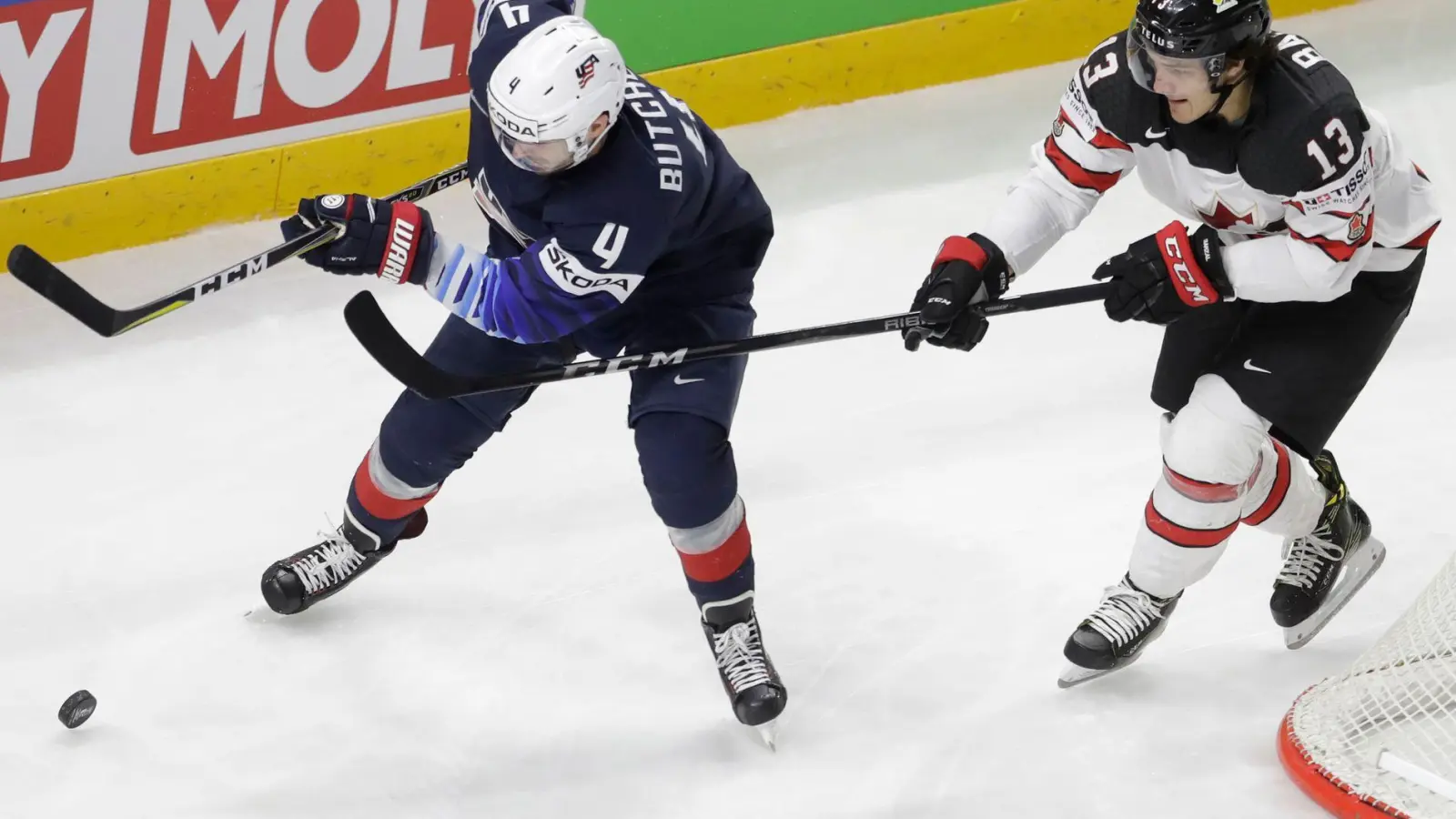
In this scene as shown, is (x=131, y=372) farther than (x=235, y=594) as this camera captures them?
Yes

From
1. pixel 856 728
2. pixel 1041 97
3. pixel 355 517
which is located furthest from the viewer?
pixel 1041 97

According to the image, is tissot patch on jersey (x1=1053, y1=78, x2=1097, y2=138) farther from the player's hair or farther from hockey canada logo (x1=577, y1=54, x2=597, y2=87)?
hockey canada logo (x1=577, y1=54, x2=597, y2=87)

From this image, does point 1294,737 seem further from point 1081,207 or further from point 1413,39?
point 1413,39

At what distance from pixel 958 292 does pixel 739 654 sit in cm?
72

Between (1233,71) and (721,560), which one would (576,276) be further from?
(1233,71)

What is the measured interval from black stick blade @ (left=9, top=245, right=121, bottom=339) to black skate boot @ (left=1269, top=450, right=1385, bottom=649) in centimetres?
203

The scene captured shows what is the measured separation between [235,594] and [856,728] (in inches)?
47.6

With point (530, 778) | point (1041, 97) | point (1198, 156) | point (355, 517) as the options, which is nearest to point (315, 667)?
point (355, 517)

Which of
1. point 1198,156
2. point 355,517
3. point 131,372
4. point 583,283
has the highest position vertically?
point 1198,156

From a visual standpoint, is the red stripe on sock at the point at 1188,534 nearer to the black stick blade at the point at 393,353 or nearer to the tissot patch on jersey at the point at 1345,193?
the tissot patch on jersey at the point at 1345,193

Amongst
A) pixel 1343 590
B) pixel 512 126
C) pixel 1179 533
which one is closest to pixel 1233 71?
pixel 1179 533

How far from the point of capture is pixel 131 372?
146 inches

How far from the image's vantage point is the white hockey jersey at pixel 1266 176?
2.31 metres

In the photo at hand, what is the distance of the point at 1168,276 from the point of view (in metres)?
2.48
